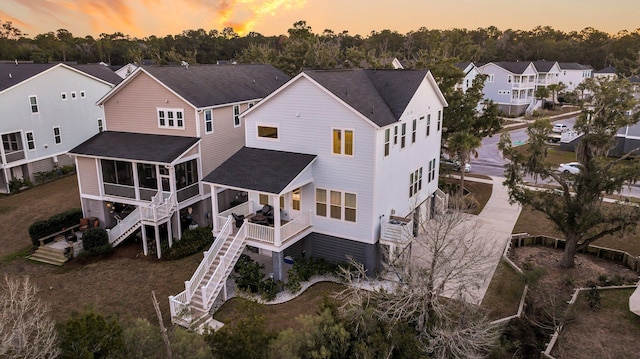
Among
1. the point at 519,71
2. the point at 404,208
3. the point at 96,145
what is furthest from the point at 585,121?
the point at 519,71

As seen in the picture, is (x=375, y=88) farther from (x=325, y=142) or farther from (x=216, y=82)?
(x=216, y=82)

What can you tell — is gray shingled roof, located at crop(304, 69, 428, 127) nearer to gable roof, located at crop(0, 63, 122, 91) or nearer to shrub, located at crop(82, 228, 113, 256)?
shrub, located at crop(82, 228, 113, 256)

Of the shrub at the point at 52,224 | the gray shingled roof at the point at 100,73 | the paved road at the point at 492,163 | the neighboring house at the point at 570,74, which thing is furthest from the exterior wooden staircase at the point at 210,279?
the neighboring house at the point at 570,74

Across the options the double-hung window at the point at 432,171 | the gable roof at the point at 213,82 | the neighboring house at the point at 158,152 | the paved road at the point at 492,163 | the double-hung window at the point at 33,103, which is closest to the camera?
the neighboring house at the point at 158,152

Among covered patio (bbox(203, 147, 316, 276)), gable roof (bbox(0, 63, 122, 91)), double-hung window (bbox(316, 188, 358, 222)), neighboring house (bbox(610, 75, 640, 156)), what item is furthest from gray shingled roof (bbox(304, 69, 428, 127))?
neighboring house (bbox(610, 75, 640, 156))

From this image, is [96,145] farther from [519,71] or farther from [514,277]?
[519,71]

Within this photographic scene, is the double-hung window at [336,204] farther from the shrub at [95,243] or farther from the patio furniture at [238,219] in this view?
the shrub at [95,243]
